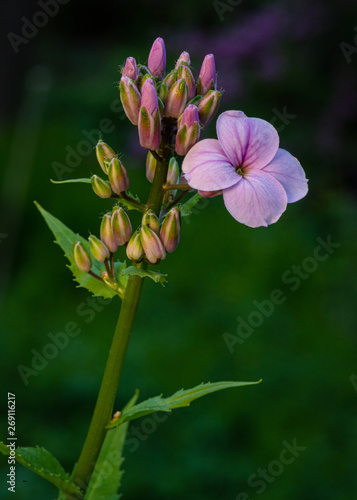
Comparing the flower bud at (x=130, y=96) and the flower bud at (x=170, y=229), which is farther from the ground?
the flower bud at (x=130, y=96)

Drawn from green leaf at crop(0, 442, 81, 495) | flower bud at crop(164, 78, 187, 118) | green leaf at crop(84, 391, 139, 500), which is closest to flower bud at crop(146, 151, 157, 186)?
flower bud at crop(164, 78, 187, 118)

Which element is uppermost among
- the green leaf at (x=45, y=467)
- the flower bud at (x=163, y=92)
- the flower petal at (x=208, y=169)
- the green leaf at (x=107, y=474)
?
the flower bud at (x=163, y=92)

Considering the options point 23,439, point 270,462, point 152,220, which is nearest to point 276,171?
point 152,220

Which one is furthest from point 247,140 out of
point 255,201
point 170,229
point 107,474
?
point 107,474

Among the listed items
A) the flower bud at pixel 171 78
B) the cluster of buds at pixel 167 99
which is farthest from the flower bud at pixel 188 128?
the flower bud at pixel 171 78

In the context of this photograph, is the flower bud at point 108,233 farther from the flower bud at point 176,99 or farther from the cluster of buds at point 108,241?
the flower bud at point 176,99

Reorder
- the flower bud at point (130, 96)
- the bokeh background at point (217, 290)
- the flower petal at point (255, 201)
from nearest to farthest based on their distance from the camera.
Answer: the flower petal at point (255, 201), the flower bud at point (130, 96), the bokeh background at point (217, 290)

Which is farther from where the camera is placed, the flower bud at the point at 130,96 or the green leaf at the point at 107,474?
the green leaf at the point at 107,474

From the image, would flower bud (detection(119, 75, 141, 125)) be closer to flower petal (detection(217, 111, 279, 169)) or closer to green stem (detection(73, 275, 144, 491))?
flower petal (detection(217, 111, 279, 169))
